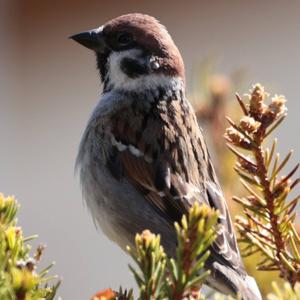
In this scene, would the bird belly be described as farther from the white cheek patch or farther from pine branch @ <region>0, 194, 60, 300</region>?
pine branch @ <region>0, 194, 60, 300</region>

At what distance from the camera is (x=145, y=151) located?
237cm

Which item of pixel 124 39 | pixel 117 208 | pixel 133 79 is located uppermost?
pixel 124 39

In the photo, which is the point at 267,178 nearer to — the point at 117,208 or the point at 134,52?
the point at 117,208

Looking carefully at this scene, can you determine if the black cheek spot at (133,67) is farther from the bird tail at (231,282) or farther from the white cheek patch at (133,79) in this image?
the bird tail at (231,282)

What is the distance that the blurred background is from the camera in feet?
21.1

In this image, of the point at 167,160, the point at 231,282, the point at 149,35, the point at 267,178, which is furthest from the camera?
the point at 149,35

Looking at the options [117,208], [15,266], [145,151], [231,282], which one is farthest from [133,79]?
[15,266]

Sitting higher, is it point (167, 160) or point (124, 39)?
point (124, 39)

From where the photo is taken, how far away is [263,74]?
277 inches

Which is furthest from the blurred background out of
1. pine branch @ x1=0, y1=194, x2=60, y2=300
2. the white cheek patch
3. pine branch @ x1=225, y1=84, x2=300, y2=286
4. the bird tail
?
pine branch @ x1=0, y1=194, x2=60, y2=300

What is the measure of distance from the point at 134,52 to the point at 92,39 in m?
0.13

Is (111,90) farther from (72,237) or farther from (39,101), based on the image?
(39,101)

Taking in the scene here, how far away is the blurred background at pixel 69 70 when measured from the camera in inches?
253

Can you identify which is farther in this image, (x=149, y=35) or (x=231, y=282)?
(x=149, y=35)
